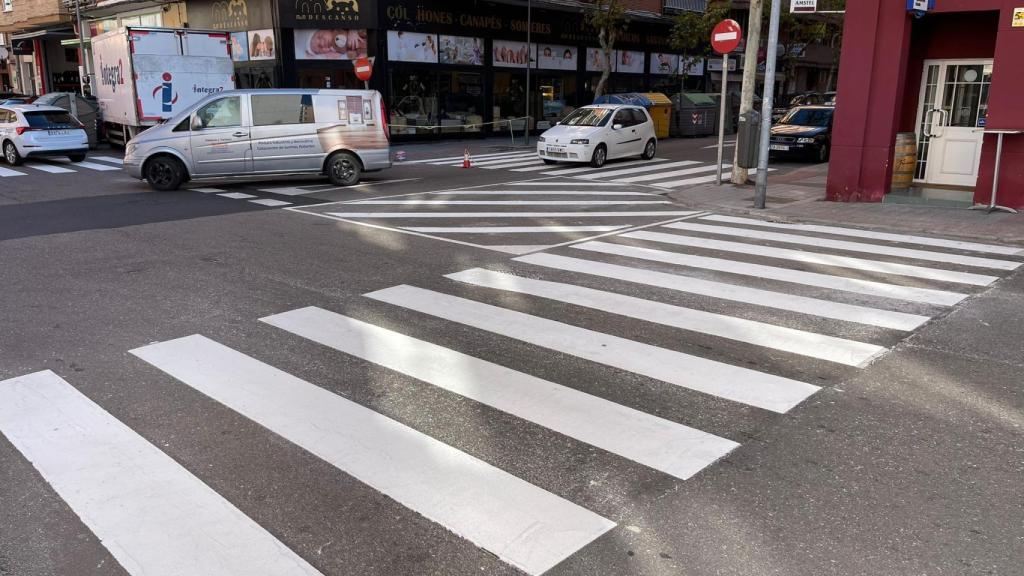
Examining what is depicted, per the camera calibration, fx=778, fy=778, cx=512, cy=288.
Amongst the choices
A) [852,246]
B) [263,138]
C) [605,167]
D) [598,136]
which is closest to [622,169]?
[605,167]

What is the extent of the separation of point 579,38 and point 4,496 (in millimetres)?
33353

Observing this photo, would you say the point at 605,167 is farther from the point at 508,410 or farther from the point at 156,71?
the point at 508,410

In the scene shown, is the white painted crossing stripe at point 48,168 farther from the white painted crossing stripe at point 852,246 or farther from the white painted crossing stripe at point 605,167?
the white painted crossing stripe at point 852,246

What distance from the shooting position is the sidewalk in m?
11.3

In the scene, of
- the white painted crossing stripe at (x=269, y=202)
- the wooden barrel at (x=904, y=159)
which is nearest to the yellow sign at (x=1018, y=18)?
the wooden barrel at (x=904, y=159)

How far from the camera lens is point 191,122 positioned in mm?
15047

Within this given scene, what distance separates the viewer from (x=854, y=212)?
1294 cm

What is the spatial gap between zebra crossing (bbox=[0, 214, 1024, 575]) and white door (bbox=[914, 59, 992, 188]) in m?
5.43

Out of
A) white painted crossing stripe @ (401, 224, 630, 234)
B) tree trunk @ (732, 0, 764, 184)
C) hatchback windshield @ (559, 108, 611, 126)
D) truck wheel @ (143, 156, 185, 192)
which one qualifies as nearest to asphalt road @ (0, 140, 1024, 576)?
white painted crossing stripe @ (401, 224, 630, 234)

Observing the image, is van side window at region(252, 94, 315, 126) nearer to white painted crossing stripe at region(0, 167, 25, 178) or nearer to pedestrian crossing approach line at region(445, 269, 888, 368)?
white painted crossing stripe at region(0, 167, 25, 178)

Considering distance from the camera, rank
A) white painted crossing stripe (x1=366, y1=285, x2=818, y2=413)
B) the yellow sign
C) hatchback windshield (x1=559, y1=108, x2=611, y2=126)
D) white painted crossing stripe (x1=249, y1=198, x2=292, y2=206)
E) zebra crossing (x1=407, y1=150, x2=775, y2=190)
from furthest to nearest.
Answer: hatchback windshield (x1=559, y1=108, x2=611, y2=126), zebra crossing (x1=407, y1=150, x2=775, y2=190), white painted crossing stripe (x1=249, y1=198, x2=292, y2=206), the yellow sign, white painted crossing stripe (x1=366, y1=285, x2=818, y2=413)

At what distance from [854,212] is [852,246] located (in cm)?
296

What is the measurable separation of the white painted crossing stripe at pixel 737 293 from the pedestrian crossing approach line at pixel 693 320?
2.07ft

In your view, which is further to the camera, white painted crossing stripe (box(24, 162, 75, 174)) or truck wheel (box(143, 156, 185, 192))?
white painted crossing stripe (box(24, 162, 75, 174))
